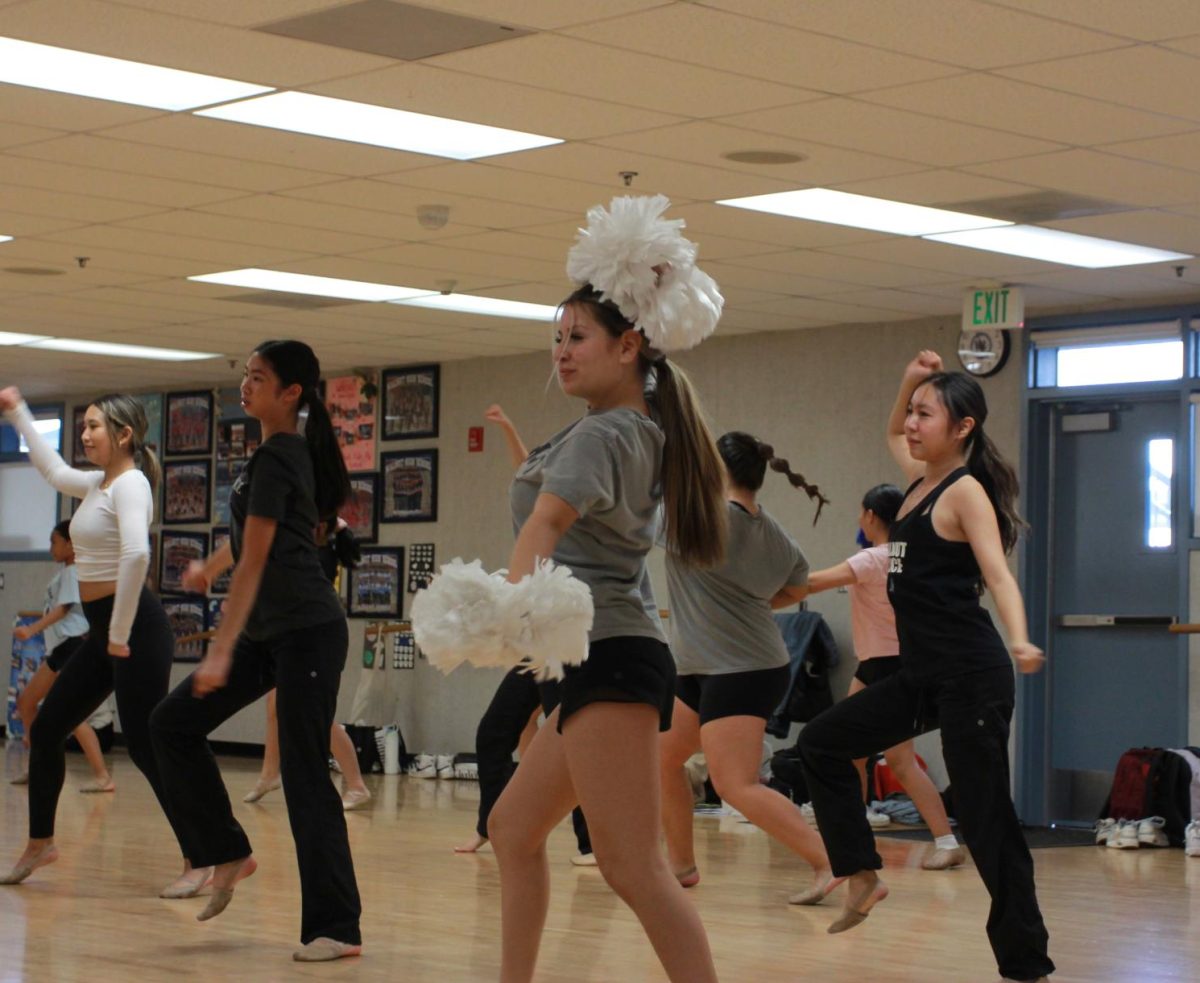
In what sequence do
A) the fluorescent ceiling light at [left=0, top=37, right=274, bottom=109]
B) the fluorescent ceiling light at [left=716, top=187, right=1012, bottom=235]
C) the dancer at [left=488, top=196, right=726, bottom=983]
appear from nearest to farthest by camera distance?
the dancer at [left=488, top=196, right=726, bottom=983], the fluorescent ceiling light at [left=0, top=37, right=274, bottom=109], the fluorescent ceiling light at [left=716, top=187, right=1012, bottom=235]

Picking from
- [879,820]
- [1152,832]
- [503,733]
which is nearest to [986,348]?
[879,820]

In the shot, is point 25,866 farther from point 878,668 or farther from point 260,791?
point 260,791

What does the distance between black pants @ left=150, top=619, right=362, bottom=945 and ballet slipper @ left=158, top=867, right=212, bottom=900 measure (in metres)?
1.11

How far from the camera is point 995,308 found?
34.2ft

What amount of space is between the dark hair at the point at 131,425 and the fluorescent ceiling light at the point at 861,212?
120 inches

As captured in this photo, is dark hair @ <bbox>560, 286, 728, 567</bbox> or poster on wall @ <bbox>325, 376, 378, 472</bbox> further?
poster on wall @ <bbox>325, 376, 378, 472</bbox>

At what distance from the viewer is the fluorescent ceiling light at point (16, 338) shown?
13398 millimetres

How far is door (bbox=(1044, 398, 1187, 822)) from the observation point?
10844mm

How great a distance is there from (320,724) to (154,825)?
14.3 feet

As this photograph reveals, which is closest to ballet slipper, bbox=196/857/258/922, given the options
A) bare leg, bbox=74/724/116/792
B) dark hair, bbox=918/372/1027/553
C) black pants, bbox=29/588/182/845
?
black pants, bbox=29/588/182/845

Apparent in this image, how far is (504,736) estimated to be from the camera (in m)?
7.50

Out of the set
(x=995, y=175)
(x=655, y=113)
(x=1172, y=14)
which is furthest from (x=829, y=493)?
(x=1172, y=14)

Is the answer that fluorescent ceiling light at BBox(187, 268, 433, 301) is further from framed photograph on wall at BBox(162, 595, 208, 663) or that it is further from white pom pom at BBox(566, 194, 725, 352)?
white pom pom at BBox(566, 194, 725, 352)

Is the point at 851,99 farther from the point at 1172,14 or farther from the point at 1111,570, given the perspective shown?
the point at 1111,570
